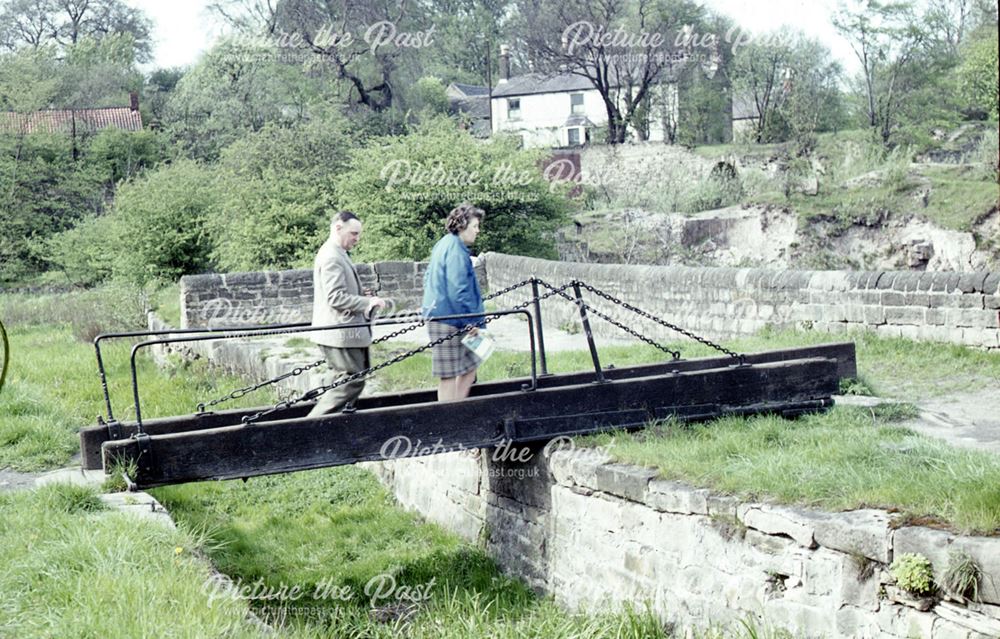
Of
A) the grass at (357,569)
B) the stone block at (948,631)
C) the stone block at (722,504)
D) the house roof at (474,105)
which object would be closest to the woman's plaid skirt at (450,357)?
the grass at (357,569)

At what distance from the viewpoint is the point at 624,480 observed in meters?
6.76

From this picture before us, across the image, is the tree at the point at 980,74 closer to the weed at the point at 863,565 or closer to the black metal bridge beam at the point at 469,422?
the black metal bridge beam at the point at 469,422

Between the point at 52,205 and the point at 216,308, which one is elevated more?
the point at 52,205

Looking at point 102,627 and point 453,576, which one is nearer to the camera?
point 102,627

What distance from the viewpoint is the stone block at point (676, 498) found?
20.2ft

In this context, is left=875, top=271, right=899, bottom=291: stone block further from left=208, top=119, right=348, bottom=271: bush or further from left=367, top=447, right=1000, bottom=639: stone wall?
left=208, top=119, right=348, bottom=271: bush

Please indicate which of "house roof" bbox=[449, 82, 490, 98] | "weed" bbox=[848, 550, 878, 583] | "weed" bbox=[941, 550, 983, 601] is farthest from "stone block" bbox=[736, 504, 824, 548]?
"house roof" bbox=[449, 82, 490, 98]

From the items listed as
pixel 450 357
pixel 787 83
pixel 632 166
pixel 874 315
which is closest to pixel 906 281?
pixel 874 315

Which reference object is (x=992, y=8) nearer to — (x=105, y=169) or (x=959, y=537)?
(x=105, y=169)

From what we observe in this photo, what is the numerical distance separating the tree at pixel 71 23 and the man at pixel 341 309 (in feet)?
187

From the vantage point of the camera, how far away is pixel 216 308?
1788 centimetres

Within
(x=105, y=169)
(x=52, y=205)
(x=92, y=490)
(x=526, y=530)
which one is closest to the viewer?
(x=92, y=490)

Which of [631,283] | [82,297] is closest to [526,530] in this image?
[631,283]

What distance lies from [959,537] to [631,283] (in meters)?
10.3
